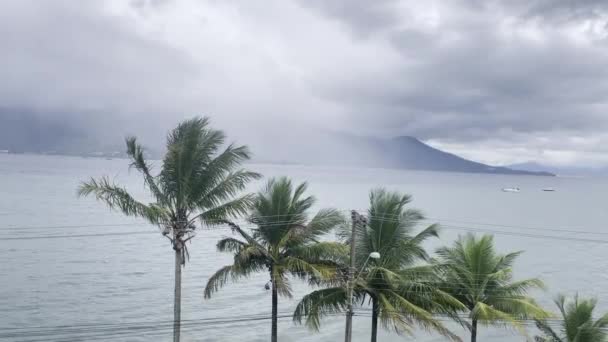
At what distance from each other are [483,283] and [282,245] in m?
7.49

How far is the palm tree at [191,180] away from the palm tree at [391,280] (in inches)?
174

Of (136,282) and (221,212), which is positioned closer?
(221,212)

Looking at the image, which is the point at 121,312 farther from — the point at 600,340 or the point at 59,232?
the point at 59,232

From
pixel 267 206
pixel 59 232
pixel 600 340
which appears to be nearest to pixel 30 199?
pixel 59 232

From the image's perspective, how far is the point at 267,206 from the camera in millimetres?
21969

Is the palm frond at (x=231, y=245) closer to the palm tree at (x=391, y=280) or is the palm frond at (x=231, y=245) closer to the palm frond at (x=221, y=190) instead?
the palm frond at (x=221, y=190)

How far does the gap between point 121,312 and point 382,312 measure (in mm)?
26153

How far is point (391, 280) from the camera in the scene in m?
19.2

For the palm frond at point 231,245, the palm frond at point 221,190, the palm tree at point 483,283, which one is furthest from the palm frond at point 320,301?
the palm frond at point 221,190

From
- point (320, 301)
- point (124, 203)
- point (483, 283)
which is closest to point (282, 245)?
point (320, 301)

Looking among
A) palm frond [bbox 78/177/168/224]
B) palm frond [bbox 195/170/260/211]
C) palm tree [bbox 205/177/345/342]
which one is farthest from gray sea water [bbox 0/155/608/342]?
palm frond [bbox 195/170/260/211]

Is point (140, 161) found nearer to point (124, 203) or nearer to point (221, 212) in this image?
point (124, 203)

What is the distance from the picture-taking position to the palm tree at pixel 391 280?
19.7 m

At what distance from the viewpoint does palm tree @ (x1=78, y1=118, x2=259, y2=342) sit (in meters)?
20.1
